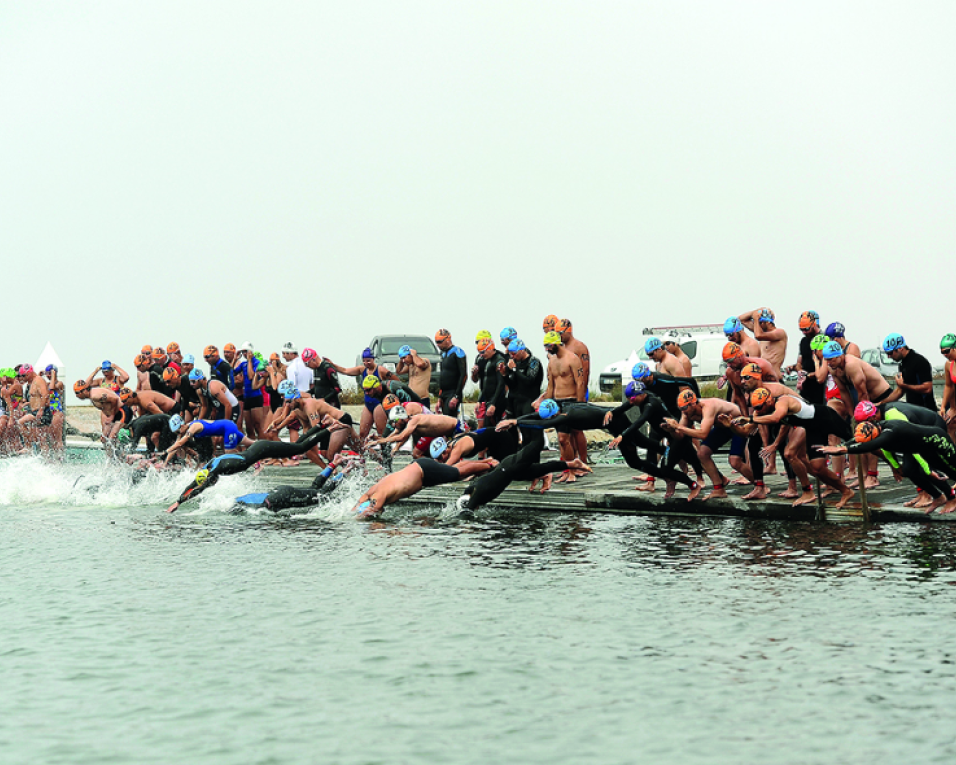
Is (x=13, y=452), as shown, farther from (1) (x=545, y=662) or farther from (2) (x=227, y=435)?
(1) (x=545, y=662)

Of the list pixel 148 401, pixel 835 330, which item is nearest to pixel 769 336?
pixel 835 330

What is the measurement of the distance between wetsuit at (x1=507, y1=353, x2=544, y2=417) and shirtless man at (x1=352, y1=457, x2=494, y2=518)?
1.52 metres

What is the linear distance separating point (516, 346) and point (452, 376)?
226cm

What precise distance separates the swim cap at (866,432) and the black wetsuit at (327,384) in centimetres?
974

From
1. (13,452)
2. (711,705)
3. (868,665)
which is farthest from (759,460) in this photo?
(13,452)

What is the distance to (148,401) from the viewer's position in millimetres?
20484

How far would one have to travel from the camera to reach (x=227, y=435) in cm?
1812

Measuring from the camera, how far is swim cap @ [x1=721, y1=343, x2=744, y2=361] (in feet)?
46.3

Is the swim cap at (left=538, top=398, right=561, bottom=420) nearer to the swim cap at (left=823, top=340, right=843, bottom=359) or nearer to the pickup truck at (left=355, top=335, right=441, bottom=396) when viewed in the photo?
the swim cap at (left=823, top=340, right=843, bottom=359)

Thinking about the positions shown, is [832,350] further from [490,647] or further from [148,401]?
[148,401]

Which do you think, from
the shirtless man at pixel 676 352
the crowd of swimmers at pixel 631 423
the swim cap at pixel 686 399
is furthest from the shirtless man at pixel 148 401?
the swim cap at pixel 686 399

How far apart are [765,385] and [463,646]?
261 inches

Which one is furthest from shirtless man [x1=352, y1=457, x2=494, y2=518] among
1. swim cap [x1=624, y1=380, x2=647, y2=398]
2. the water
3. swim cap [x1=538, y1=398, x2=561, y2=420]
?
swim cap [x1=624, y1=380, x2=647, y2=398]

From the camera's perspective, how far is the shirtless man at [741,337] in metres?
15.1
